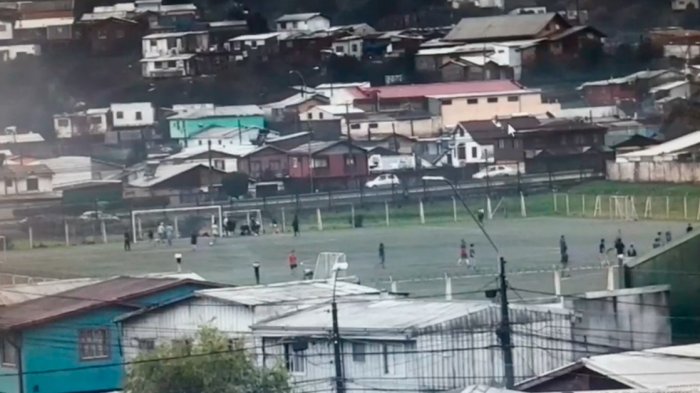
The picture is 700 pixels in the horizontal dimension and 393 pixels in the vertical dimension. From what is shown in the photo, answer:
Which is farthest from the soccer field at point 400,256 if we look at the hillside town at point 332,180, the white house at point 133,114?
the white house at point 133,114

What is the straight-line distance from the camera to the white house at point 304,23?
6145mm

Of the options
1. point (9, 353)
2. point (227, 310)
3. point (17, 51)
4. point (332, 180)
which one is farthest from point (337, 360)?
point (17, 51)

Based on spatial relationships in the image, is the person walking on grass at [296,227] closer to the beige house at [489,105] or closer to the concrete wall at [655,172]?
the beige house at [489,105]

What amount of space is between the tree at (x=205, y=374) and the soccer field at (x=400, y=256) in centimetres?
49

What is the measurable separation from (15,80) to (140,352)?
0.94 metres

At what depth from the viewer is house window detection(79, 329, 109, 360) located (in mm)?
5855

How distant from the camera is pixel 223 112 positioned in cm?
602

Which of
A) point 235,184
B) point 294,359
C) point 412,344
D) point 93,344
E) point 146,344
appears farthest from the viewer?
point 235,184

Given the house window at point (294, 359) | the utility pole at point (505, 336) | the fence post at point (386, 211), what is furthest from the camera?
the fence post at point (386, 211)

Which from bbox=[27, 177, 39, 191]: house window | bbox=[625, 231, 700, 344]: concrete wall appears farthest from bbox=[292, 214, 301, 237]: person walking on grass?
bbox=[625, 231, 700, 344]: concrete wall

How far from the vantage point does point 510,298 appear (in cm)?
579

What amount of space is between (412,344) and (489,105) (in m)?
0.95

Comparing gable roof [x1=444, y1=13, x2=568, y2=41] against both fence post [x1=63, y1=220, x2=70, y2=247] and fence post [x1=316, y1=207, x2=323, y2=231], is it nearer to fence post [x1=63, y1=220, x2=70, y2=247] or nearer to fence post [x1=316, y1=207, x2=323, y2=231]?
fence post [x1=316, y1=207, x2=323, y2=231]

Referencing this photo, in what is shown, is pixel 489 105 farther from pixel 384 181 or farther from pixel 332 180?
pixel 332 180
